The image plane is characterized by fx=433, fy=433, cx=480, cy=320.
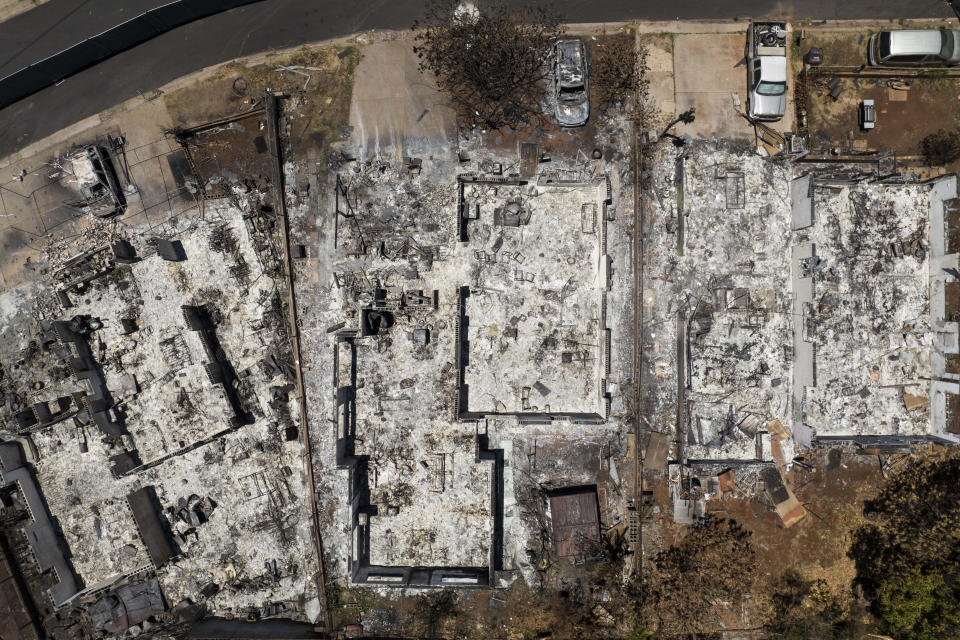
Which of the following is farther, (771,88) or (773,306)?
(773,306)

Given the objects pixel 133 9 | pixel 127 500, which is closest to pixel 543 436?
pixel 127 500

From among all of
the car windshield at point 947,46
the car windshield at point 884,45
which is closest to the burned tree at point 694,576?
the car windshield at point 884,45

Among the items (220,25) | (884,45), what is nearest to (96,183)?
(220,25)

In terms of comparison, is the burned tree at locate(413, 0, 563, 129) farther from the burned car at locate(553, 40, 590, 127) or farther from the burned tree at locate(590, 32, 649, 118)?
the burned tree at locate(590, 32, 649, 118)

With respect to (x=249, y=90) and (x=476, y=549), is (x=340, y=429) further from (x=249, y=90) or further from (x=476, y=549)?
(x=249, y=90)

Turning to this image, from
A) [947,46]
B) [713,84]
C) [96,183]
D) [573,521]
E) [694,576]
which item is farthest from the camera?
[713,84]

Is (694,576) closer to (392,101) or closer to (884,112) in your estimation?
(884,112)

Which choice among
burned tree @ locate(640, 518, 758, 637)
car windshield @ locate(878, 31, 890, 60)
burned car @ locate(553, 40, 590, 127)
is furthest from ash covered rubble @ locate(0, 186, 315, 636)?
car windshield @ locate(878, 31, 890, 60)
